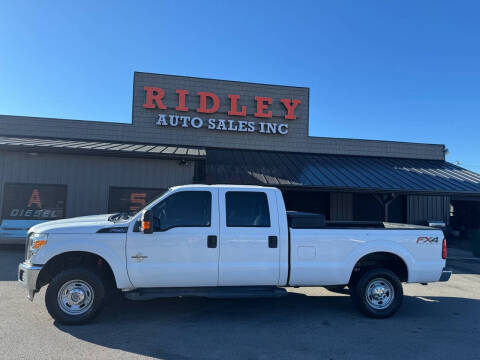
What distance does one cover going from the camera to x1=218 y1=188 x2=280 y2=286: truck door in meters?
4.95

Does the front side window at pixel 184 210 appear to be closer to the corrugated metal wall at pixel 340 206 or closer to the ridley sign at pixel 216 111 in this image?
the ridley sign at pixel 216 111

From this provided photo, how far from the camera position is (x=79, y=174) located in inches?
455

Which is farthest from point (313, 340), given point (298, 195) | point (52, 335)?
point (298, 195)

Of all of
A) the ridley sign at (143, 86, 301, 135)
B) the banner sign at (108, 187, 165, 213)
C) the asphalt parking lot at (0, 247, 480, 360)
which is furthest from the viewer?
the ridley sign at (143, 86, 301, 135)

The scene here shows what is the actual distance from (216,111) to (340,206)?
7.66 meters

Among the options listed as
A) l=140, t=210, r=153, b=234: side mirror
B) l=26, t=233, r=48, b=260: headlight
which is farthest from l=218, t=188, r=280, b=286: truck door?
l=26, t=233, r=48, b=260: headlight

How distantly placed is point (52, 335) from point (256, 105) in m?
13.6

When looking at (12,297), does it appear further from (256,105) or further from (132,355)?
(256,105)

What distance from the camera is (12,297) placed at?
596 centimetres

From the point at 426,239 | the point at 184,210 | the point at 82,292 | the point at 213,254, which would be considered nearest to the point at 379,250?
the point at 426,239

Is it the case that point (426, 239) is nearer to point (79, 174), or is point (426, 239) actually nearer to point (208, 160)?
point (208, 160)

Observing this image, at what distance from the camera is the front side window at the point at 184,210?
4.98 metres

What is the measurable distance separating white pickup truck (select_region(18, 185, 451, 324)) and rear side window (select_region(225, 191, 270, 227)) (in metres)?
0.02

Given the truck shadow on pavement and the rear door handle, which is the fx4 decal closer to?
the truck shadow on pavement
